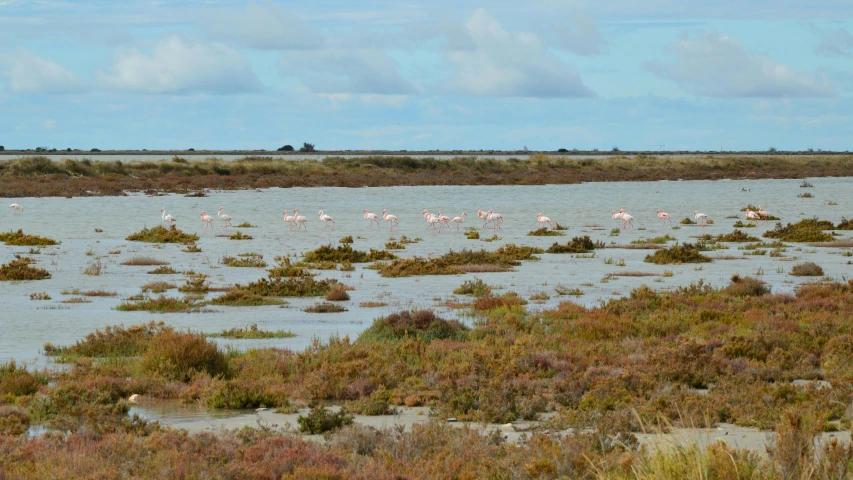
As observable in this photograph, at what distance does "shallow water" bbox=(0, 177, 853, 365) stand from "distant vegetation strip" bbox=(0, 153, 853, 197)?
876cm

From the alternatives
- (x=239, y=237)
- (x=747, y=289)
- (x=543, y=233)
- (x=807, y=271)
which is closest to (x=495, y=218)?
(x=543, y=233)

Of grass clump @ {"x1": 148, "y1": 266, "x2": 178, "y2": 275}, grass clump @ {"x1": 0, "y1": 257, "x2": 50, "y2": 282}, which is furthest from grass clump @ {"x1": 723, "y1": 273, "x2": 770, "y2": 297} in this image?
grass clump @ {"x1": 0, "y1": 257, "x2": 50, "y2": 282}

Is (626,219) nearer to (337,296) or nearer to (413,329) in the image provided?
(337,296)

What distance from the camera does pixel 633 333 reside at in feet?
50.6

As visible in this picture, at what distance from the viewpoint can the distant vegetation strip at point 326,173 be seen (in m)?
73.8

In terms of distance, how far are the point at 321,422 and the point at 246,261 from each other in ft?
59.4

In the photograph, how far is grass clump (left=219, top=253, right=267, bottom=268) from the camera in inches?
1064

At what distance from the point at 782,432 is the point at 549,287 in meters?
16.3

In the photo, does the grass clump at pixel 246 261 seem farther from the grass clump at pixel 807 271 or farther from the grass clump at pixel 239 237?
the grass clump at pixel 807 271

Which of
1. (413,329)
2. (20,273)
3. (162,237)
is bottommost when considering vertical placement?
(162,237)

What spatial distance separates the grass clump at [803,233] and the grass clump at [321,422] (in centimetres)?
2823

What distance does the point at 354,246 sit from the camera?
1339 inches

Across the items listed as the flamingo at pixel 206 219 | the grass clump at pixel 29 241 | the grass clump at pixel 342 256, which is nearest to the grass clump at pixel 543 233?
the grass clump at pixel 342 256

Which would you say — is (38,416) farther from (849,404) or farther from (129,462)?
(849,404)
